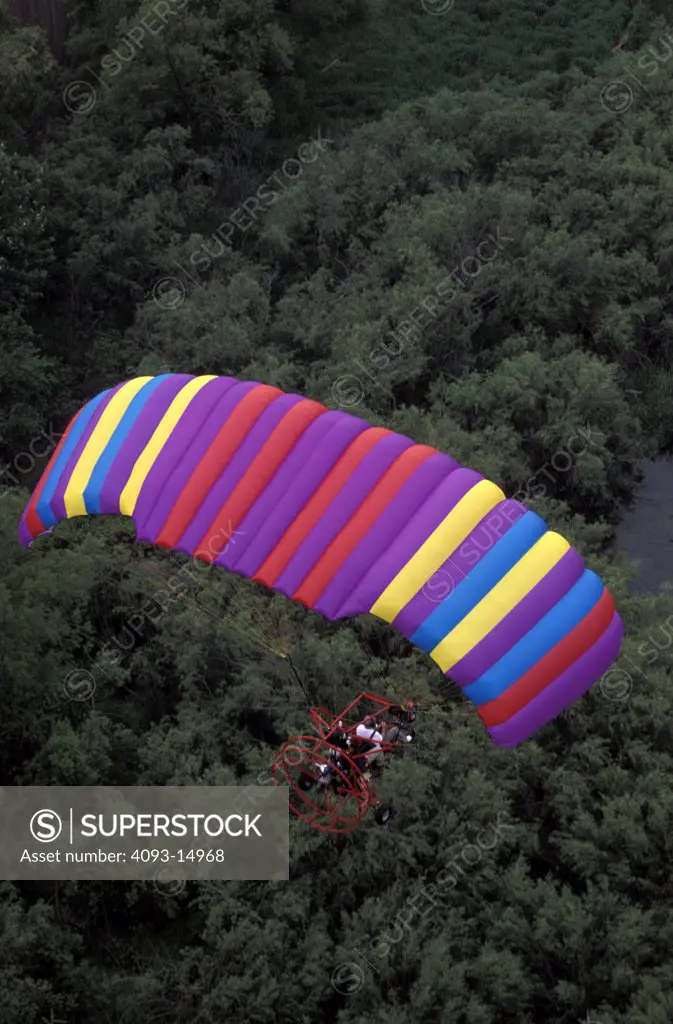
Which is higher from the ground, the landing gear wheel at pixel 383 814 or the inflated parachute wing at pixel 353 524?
the inflated parachute wing at pixel 353 524

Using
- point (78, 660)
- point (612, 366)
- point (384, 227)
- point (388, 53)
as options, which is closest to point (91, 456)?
point (78, 660)

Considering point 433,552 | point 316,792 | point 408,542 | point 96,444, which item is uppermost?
point 433,552

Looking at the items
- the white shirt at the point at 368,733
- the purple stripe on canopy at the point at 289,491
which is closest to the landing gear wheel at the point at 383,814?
the white shirt at the point at 368,733

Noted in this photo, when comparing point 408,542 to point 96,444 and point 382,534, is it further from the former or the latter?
point 96,444

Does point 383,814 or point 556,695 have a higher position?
point 556,695

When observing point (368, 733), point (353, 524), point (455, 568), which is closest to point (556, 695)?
point (455, 568)

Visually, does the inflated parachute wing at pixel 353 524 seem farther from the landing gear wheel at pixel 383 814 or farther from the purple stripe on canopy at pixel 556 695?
the landing gear wheel at pixel 383 814

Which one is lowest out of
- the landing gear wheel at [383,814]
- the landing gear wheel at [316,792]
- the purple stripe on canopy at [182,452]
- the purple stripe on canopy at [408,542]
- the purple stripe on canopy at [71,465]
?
the landing gear wheel at [316,792]
